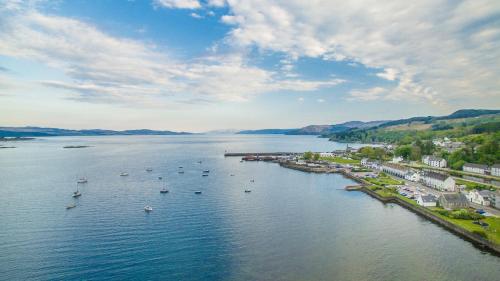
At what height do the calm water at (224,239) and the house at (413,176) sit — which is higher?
the house at (413,176)

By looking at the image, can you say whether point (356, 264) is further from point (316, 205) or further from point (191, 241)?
point (316, 205)

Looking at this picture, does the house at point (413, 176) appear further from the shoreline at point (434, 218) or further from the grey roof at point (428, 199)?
the grey roof at point (428, 199)

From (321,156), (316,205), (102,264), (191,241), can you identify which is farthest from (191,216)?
(321,156)

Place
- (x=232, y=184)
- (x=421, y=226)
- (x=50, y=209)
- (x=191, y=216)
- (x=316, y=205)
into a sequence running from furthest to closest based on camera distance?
(x=232, y=184), (x=316, y=205), (x=50, y=209), (x=191, y=216), (x=421, y=226)

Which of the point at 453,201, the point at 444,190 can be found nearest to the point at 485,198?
the point at 453,201

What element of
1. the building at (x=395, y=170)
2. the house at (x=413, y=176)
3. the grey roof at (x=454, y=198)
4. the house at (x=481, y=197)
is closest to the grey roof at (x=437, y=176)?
the house at (x=413, y=176)

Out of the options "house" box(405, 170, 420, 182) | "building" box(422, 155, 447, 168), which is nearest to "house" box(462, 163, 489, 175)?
"building" box(422, 155, 447, 168)

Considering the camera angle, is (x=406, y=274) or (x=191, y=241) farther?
(x=191, y=241)

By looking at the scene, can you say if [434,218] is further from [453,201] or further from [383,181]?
[383,181]
